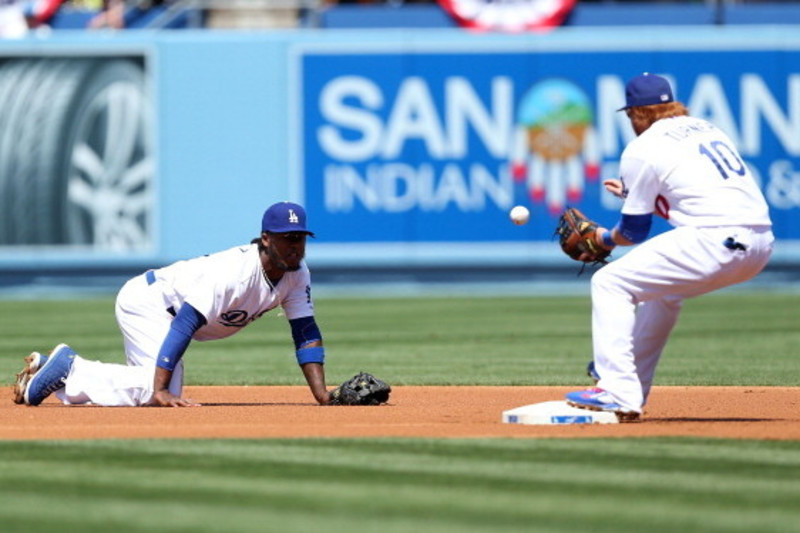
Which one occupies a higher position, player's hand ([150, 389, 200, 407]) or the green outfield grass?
the green outfield grass

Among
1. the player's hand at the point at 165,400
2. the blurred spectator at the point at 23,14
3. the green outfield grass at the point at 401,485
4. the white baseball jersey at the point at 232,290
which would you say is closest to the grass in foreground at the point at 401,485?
the green outfield grass at the point at 401,485

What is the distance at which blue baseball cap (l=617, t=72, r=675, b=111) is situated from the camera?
841 cm

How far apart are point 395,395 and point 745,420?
2.54m

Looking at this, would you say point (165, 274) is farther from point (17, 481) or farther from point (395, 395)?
point (17, 481)

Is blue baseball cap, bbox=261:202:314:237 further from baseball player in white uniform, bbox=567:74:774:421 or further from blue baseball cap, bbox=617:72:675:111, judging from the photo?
blue baseball cap, bbox=617:72:675:111

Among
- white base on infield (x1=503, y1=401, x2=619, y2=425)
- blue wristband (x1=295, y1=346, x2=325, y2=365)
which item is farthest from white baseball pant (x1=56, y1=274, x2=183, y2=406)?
white base on infield (x1=503, y1=401, x2=619, y2=425)

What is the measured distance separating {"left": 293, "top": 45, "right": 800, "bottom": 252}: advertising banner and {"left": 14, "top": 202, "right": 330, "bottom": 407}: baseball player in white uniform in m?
16.2

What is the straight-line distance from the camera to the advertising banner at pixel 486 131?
25.9 m

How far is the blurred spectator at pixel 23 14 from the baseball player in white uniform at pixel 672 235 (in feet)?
67.8

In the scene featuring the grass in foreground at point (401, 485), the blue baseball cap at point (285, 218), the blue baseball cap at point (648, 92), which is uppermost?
the blue baseball cap at point (648, 92)

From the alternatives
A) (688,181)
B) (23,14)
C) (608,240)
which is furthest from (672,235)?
(23,14)

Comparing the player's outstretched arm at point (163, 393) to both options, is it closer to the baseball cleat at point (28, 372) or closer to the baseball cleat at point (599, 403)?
the baseball cleat at point (28, 372)

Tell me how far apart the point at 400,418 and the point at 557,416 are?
2.95 ft

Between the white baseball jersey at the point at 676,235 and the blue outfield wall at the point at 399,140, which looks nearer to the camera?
the white baseball jersey at the point at 676,235
